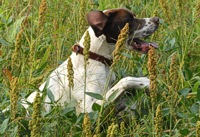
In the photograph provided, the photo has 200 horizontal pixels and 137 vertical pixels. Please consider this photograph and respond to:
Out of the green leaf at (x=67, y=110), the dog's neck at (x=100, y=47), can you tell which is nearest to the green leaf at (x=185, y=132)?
the green leaf at (x=67, y=110)

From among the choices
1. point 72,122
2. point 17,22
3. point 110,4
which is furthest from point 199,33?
point 72,122

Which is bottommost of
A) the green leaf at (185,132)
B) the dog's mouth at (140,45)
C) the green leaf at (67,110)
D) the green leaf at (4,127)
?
the green leaf at (185,132)

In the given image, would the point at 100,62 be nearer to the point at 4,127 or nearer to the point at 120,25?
the point at 120,25

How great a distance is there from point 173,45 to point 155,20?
285 millimetres

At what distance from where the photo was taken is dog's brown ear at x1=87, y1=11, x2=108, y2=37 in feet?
15.4

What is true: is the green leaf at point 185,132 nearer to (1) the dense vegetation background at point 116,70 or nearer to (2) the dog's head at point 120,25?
(1) the dense vegetation background at point 116,70

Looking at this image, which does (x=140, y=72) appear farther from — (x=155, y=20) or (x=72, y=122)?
(x=72, y=122)

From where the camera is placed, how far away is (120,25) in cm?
491

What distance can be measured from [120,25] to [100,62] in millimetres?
409

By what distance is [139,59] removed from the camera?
483 centimetres

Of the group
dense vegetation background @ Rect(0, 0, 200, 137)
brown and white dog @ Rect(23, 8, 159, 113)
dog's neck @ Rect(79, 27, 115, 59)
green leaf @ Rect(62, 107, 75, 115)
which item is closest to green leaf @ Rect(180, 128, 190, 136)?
dense vegetation background @ Rect(0, 0, 200, 137)

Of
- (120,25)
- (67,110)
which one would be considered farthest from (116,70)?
(67,110)

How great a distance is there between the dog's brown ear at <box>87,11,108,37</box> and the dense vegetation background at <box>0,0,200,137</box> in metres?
0.12

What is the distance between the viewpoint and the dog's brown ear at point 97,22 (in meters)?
4.69
